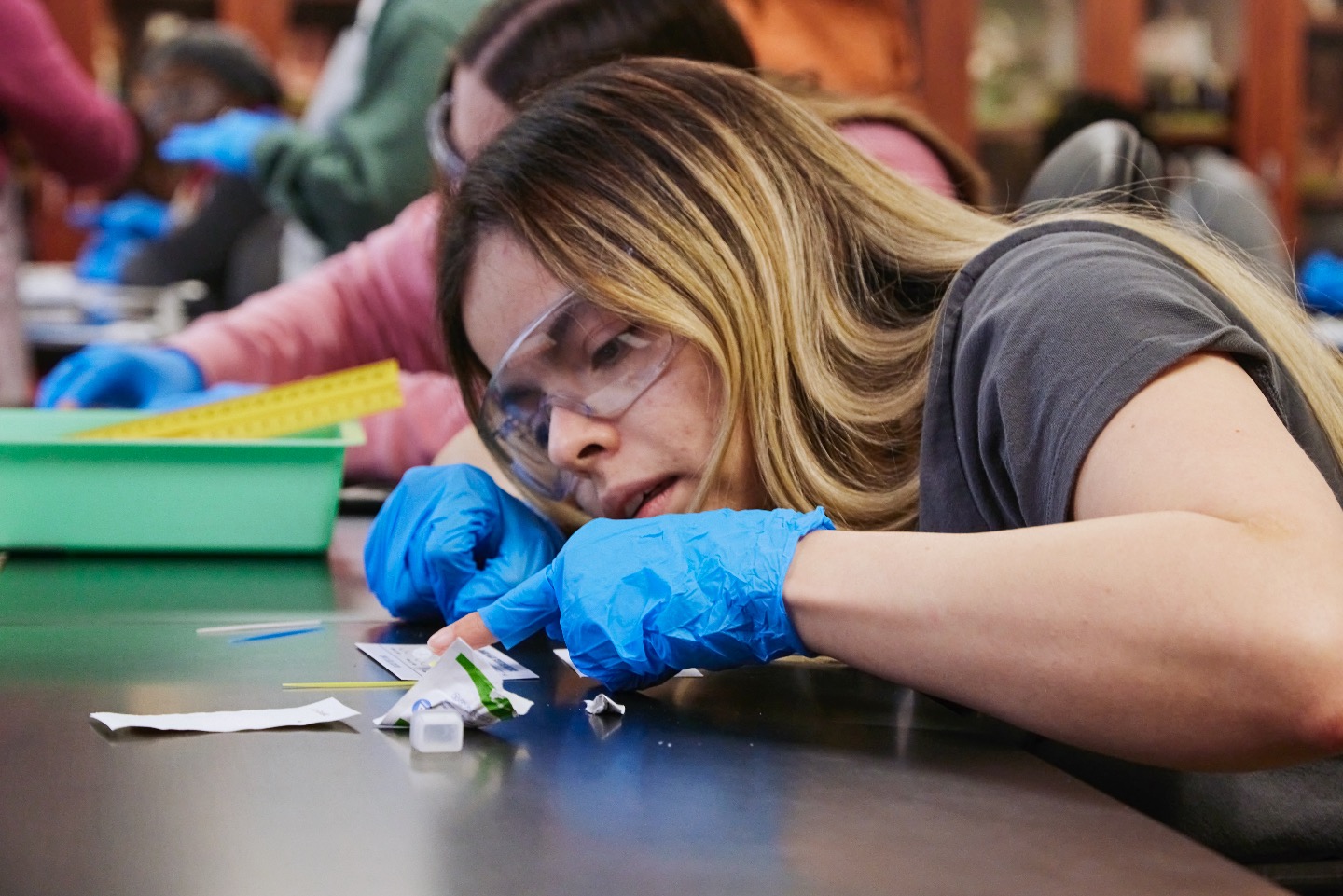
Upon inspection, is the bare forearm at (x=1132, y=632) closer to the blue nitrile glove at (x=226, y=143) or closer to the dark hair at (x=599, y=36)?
the dark hair at (x=599, y=36)

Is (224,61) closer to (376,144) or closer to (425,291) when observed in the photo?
(376,144)

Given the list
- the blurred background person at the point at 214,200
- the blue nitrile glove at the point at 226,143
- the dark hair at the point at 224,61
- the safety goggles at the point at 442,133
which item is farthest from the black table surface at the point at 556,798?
the dark hair at the point at 224,61

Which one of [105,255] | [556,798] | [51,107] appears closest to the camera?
[556,798]

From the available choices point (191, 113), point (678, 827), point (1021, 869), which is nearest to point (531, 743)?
point (678, 827)

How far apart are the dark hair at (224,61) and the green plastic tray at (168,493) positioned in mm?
3076

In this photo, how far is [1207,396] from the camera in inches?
29.3

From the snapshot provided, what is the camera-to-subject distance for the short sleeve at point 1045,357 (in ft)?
2.54

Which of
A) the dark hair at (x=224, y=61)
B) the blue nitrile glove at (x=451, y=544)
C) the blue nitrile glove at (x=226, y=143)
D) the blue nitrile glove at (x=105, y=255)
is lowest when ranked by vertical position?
the blue nitrile glove at (x=451, y=544)

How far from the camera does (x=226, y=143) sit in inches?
148

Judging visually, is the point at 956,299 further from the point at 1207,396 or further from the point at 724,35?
the point at 724,35

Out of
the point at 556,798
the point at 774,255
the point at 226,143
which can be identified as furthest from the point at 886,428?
the point at 226,143

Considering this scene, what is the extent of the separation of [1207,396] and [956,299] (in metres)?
0.24

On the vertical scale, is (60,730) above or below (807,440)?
below

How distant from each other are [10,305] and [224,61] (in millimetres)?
1534
